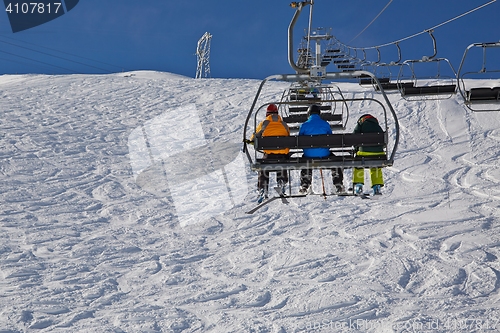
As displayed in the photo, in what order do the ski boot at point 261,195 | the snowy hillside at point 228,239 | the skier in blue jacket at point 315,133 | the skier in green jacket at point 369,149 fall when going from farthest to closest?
the ski boot at point 261,195, the snowy hillside at point 228,239, the skier in green jacket at point 369,149, the skier in blue jacket at point 315,133

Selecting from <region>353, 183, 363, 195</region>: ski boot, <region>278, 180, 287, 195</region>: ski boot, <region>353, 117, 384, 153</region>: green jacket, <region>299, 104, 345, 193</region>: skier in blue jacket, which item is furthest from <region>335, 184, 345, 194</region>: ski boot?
<region>278, 180, 287, 195</region>: ski boot

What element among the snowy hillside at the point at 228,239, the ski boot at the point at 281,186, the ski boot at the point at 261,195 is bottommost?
the snowy hillside at the point at 228,239

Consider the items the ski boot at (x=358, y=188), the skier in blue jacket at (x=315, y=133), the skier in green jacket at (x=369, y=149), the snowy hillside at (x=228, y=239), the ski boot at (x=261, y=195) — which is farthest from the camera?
the ski boot at (x=261, y=195)

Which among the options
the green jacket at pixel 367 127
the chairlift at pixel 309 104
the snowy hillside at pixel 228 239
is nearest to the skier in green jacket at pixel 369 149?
the green jacket at pixel 367 127

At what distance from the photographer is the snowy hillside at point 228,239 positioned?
6742 millimetres

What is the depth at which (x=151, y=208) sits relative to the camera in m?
11.8

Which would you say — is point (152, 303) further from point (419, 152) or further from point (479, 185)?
point (419, 152)

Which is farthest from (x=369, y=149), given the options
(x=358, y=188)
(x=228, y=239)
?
(x=228, y=239)

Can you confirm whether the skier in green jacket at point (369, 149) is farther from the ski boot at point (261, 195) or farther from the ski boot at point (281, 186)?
the ski boot at point (261, 195)

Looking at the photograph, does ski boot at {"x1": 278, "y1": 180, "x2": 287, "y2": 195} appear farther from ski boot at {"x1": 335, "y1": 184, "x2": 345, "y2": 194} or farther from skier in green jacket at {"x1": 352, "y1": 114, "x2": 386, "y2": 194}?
skier in green jacket at {"x1": 352, "y1": 114, "x2": 386, "y2": 194}

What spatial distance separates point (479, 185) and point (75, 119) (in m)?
15.6

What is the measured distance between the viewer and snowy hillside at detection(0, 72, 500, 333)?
6742 millimetres

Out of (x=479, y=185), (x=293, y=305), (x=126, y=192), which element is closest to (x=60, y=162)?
(x=126, y=192)

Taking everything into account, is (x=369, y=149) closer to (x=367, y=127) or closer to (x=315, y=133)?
(x=367, y=127)
